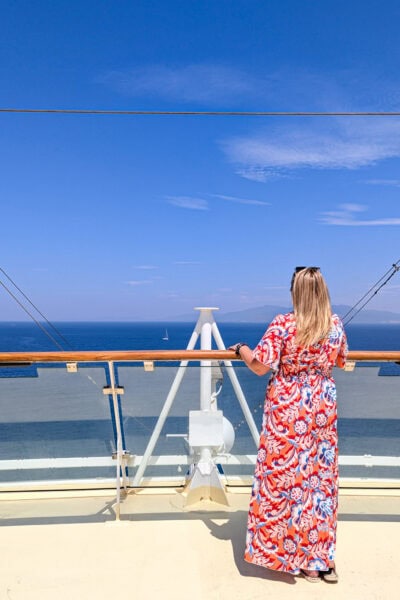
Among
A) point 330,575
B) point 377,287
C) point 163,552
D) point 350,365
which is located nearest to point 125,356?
point 163,552

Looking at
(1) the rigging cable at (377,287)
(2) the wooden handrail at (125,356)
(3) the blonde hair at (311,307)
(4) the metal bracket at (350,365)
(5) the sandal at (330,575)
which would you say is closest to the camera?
(3) the blonde hair at (311,307)

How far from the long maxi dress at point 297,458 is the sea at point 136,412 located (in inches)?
26.9

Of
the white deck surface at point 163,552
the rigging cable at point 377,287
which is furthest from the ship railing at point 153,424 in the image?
the rigging cable at point 377,287

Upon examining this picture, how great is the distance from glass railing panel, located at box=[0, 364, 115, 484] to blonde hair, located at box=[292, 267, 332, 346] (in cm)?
129

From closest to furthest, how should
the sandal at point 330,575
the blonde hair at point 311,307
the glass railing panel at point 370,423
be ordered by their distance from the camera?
the blonde hair at point 311,307 < the sandal at point 330,575 < the glass railing panel at point 370,423

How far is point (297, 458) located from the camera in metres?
1.99

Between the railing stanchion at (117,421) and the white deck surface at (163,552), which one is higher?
the railing stanchion at (117,421)

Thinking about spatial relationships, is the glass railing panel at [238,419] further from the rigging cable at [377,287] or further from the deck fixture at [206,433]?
the rigging cable at [377,287]

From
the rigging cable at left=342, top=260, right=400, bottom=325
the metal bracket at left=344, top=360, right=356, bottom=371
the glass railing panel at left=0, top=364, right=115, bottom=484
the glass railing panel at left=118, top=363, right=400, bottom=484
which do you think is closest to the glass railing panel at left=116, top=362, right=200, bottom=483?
the glass railing panel at left=118, top=363, right=400, bottom=484

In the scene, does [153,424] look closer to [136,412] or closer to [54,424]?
[136,412]

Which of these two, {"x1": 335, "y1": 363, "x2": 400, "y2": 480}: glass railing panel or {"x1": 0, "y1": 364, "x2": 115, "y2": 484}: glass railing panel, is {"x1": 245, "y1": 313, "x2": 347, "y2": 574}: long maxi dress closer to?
{"x1": 335, "y1": 363, "x2": 400, "y2": 480}: glass railing panel

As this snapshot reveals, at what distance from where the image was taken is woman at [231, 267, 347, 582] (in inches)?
77.0

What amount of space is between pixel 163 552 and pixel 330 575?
755mm

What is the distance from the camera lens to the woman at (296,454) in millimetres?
1957
